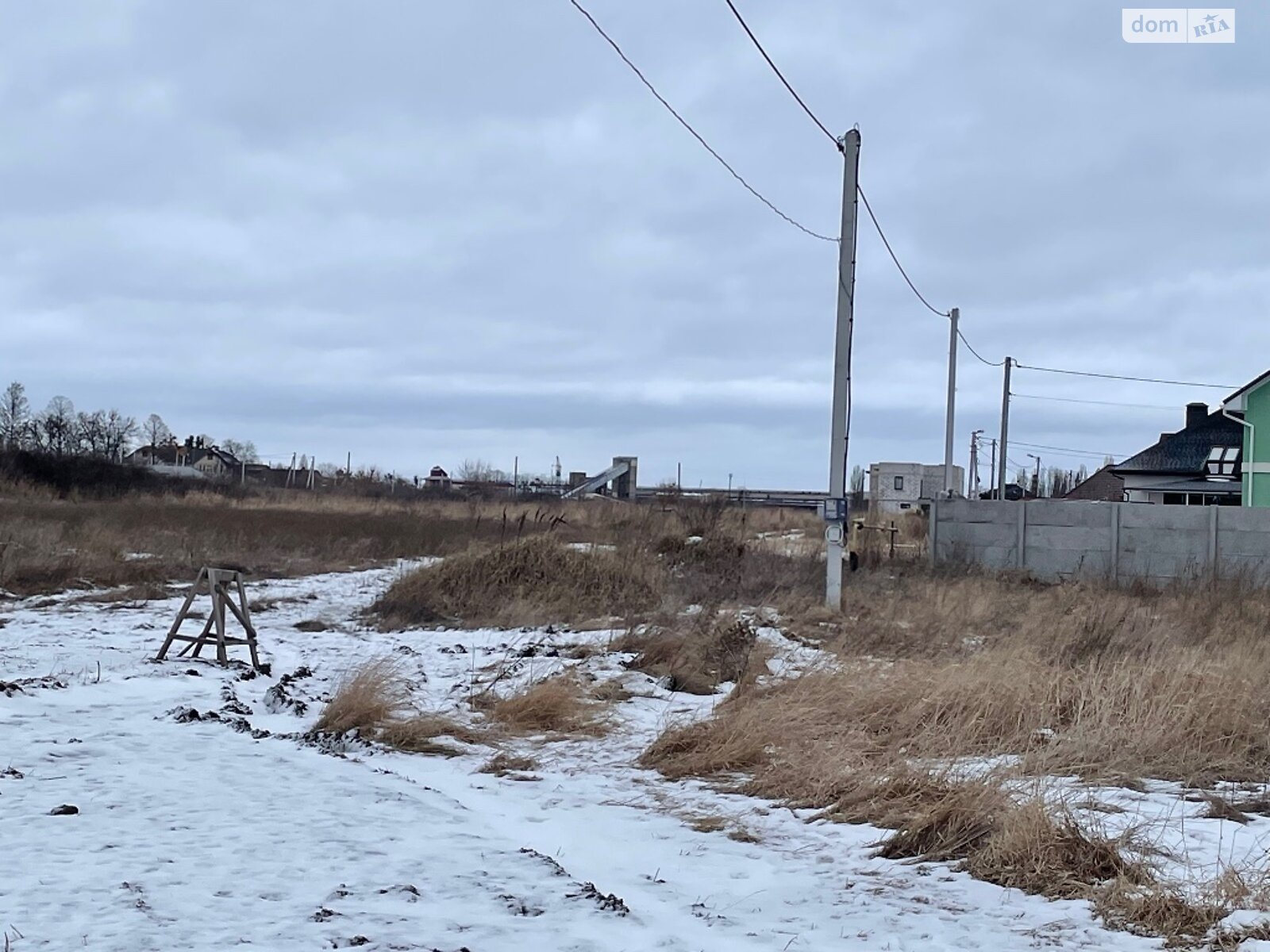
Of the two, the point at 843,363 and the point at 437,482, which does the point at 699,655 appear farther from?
the point at 437,482

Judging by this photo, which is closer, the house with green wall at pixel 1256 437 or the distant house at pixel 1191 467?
the house with green wall at pixel 1256 437

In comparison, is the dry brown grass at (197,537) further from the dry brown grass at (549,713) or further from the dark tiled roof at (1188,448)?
the dark tiled roof at (1188,448)

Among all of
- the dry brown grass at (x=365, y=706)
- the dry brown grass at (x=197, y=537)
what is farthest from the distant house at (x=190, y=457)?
the dry brown grass at (x=365, y=706)

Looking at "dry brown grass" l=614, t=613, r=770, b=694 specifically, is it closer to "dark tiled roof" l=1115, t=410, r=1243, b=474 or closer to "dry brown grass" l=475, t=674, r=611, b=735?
"dry brown grass" l=475, t=674, r=611, b=735

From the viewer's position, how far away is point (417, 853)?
16.1ft

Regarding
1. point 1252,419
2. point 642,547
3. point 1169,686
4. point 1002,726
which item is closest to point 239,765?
point 1002,726

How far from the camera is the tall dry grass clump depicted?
15.0 m

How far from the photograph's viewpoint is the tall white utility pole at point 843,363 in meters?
14.3

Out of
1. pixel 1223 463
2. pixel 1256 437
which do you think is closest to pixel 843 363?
pixel 1256 437

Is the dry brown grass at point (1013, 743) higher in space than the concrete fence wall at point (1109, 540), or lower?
lower

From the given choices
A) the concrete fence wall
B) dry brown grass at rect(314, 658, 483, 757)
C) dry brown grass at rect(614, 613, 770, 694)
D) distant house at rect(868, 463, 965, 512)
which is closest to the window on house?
distant house at rect(868, 463, 965, 512)

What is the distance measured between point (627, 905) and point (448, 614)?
11178 millimetres

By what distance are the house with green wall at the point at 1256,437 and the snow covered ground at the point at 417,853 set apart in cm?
2472

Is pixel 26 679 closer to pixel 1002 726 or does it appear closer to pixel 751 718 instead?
pixel 751 718
